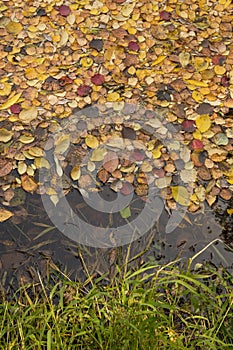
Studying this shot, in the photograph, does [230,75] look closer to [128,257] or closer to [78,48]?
[78,48]

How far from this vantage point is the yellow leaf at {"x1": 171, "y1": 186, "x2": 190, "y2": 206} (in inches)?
117

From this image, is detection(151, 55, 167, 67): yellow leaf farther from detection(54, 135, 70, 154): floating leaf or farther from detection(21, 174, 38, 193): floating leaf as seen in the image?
detection(21, 174, 38, 193): floating leaf

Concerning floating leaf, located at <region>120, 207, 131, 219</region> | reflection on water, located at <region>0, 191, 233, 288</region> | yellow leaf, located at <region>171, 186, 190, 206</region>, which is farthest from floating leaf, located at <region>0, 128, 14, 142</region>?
yellow leaf, located at <region>171, 186, 190, 206</region>

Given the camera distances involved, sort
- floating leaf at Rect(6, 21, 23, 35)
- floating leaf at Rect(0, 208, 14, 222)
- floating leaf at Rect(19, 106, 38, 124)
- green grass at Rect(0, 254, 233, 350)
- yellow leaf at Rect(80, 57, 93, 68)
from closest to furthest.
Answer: green grass at Rect(0, 254, 233, 350) < floating leaf at Rect(0, 208, 14, 222) < floating leaf at Rect(19, 106, 38, 124) < yellow leaf at Rect(80, 57, 93, 68) < floating leaf at Rect(6, 21, 23, 35)

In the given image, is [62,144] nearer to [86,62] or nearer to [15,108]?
[15,108]

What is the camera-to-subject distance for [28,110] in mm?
3287

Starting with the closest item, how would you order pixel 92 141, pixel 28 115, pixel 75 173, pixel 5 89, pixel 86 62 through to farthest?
pixel 75 173 < pixel 92 141 < pixel 28 115 < pixel 5 89 < pixel 86 62

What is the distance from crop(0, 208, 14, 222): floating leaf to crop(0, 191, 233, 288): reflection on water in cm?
2

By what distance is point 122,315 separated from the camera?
2.34 meters

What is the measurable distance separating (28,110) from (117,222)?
0.86m

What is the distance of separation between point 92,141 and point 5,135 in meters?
0.47

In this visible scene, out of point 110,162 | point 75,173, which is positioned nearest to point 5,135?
point 75,173

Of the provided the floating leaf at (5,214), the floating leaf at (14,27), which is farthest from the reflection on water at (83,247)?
the floating leaf at (14,27)

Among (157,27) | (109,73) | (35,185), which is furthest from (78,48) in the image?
(35,185)
